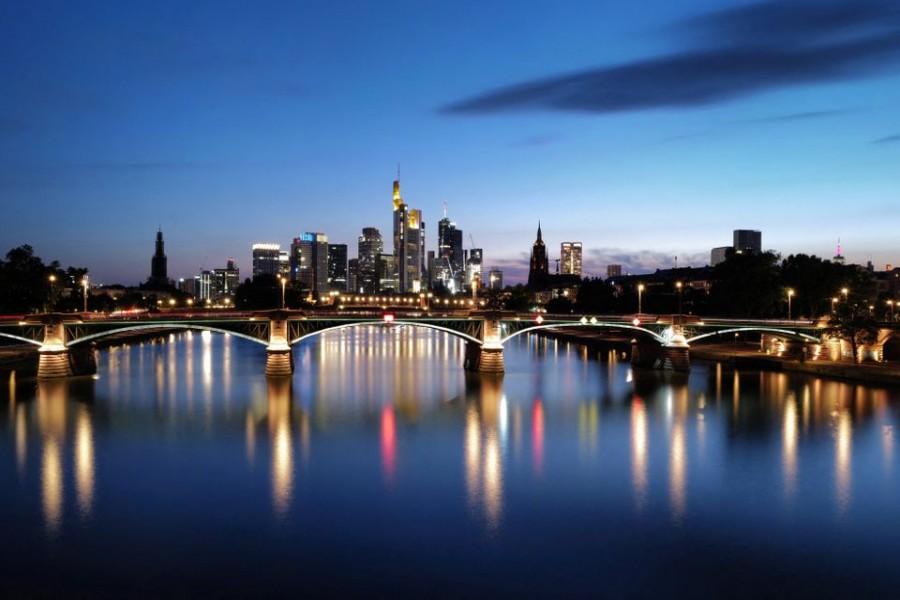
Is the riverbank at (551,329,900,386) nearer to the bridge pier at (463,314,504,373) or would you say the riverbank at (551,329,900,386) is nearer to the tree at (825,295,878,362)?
the tree at (825,295,878,362)

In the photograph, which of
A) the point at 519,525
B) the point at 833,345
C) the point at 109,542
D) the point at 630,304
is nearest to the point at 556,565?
the point at 519,525

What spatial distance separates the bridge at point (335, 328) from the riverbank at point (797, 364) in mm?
3334

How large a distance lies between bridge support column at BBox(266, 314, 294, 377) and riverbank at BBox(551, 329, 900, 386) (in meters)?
43.2

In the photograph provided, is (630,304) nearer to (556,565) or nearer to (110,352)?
(110,352)

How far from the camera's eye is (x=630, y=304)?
127125 mm

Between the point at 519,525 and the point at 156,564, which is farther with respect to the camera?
the point at 519,525

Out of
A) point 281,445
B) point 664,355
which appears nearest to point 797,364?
point 664,355

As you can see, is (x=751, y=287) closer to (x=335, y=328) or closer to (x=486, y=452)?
(x=335, y=328)

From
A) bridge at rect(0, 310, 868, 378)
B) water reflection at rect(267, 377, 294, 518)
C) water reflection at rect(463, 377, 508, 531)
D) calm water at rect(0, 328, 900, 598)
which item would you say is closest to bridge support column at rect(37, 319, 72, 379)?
bridge at rect(0, 310, 868, 378)

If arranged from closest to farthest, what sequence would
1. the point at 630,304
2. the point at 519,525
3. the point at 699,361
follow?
the point at 519,525
the point at 699,361
the point at 630,304

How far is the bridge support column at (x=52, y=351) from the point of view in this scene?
6272 cm

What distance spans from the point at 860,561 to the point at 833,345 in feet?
187

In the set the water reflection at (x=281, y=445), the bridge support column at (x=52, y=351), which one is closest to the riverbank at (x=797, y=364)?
the water reflection at (x=281, y=445)

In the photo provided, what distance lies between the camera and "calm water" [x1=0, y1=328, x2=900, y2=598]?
22.2 meters
